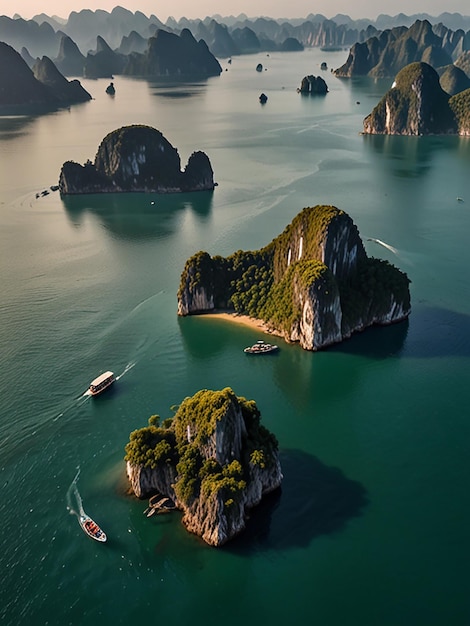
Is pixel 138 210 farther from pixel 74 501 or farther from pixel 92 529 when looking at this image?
pixel 92 529

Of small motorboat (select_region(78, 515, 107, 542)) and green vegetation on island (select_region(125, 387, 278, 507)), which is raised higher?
green vegetation on island (select_region(125, 387, 278, 507))

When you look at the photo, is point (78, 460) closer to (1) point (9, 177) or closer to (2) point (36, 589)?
(2) point (36, 589)

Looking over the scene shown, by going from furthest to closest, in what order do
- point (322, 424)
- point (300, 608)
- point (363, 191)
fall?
point (363, 191) < point (322, 424) < point (300, 608)

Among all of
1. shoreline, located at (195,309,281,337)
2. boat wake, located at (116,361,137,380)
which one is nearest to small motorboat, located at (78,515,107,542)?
boat wake, located at (116,361,137,380)

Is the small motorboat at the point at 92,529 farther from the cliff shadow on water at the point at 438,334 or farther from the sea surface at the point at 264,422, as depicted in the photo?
the cliff shadow on water at the point at 438,334

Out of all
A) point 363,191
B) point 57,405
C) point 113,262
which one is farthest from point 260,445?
point 363,191

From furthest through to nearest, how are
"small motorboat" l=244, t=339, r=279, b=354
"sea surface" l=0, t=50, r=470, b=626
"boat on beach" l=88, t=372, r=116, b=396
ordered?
"small motorboat" l=244, t=339, r=279, b=354
"boat on beach" l=88, t=372, r=116, b=396
"sea surface" l=0, t=50, r=470, b=626

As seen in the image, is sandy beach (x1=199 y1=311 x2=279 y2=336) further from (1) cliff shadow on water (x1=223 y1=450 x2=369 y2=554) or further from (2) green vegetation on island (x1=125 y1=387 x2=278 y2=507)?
(2) green vegetation on island (x1=125 y1=387 x2=278 y2=507)
